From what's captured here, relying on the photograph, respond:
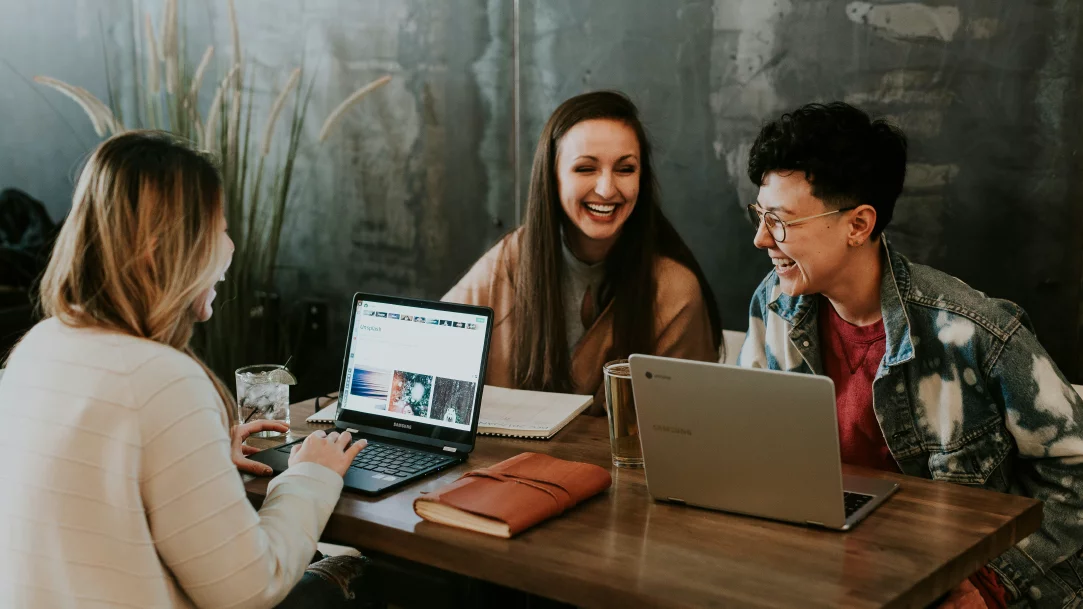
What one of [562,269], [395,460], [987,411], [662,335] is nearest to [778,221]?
[987,411]

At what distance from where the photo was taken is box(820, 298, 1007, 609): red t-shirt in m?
1.89

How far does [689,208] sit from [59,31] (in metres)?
2.25

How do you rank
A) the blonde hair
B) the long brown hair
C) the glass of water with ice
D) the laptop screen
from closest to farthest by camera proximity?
the blonde hair < the laptop screen < the glass of water with ice < the long brown hair

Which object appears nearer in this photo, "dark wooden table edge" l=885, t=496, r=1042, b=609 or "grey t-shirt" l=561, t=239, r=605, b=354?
"dark wooden table edge" l=885, t=496, r=1042, b=609

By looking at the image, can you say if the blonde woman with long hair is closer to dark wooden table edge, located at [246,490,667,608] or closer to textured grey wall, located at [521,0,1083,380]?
dark wooden table edge, located at [246,490,667,608]

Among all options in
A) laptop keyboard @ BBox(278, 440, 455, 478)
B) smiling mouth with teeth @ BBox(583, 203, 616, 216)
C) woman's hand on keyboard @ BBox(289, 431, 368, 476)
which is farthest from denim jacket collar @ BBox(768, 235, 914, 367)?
woman's hand on keyboard @ BBox(289, 431, 368, 476)

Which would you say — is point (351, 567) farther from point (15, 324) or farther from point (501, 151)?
point (15, 324)

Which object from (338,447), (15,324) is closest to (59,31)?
(15,324)

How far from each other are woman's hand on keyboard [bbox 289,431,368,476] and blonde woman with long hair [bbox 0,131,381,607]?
19 centimetres

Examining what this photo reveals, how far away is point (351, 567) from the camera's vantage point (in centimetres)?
174

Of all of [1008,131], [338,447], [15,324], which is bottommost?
[15,324]

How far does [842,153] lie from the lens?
1881mm

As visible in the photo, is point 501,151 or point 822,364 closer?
point 822,364

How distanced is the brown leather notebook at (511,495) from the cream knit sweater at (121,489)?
0.25 m
